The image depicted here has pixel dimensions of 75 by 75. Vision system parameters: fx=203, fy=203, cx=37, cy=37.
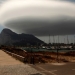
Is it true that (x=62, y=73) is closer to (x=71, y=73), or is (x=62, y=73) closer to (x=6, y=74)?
(x=71, y=73)

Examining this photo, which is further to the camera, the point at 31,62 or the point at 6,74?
the point at 31,62

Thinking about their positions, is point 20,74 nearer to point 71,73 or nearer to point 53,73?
point 53,73

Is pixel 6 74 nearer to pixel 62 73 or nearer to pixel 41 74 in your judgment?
pixel 41 74

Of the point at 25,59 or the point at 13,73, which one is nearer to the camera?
the point at 13,73

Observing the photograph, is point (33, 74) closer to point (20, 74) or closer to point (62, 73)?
point (20, 74)

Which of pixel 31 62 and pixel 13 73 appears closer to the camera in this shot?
pixel 13 73

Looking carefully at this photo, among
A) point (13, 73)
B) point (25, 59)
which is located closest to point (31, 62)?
point (25, 59)

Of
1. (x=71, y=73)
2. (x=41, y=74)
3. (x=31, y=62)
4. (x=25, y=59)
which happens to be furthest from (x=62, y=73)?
(x=25, y=59)
